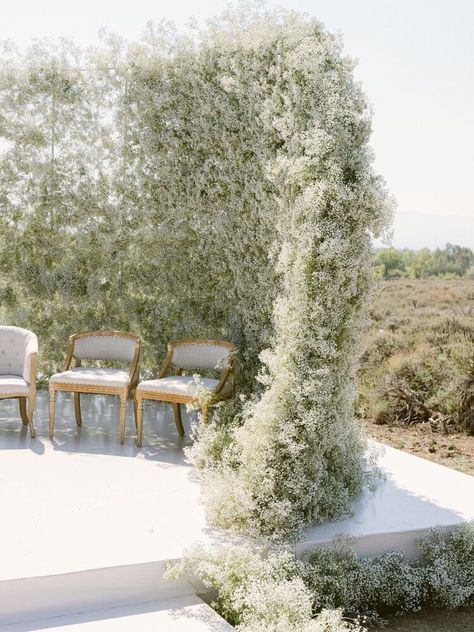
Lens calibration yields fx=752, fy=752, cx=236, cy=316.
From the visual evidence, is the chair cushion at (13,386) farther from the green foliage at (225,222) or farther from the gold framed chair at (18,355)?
the green foliage at (225,222)

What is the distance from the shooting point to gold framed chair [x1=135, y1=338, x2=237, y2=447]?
5.63 meters

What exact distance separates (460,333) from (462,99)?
42.2 feet

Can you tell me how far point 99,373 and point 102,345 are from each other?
600 millimetres

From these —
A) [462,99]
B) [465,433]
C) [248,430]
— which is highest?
[462,99]

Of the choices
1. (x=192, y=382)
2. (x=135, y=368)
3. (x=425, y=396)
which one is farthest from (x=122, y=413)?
(x=425, y=396)

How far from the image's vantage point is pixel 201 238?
23.1ft

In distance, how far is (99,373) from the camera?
6.08m

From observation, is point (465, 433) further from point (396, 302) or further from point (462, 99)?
point (462, 99)

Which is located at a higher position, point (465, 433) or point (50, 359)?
point (50, 359)

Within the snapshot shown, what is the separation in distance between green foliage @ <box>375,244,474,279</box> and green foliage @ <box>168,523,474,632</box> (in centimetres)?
1767

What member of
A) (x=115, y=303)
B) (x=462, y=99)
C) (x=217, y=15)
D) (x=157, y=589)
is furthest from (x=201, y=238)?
(x=462, y=99)

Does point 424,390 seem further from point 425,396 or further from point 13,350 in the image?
point 13,350

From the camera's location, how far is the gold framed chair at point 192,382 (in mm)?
5633

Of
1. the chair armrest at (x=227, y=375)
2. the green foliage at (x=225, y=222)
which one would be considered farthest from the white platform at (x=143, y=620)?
the chair armrest at (x=227, y=375)
